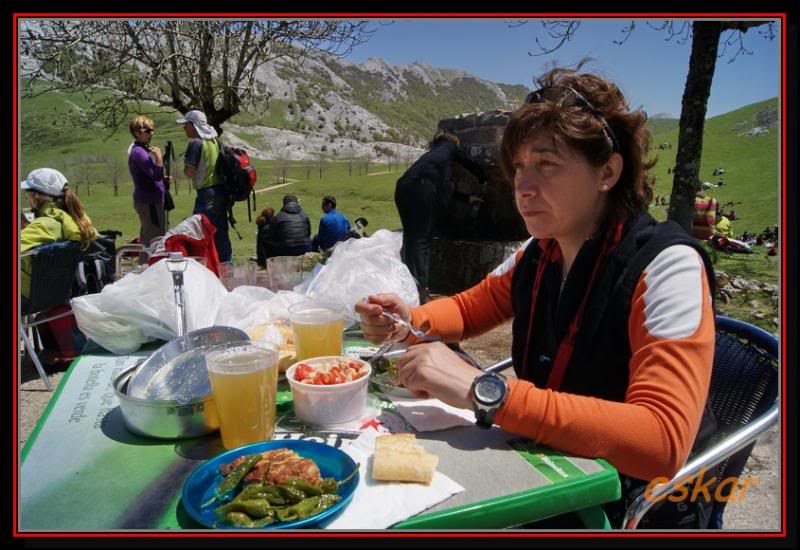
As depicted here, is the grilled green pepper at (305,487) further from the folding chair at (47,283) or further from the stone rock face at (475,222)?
the stone rock face at (475,222)

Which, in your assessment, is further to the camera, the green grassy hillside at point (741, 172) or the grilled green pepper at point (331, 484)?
the green grassy hillside at point (741, 172)

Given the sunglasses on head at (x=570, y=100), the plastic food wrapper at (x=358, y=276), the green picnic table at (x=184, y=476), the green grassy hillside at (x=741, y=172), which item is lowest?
the green picnic table at (x=184, y=476)

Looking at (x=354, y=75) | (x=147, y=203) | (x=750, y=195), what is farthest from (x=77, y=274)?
(x=354, y=75)

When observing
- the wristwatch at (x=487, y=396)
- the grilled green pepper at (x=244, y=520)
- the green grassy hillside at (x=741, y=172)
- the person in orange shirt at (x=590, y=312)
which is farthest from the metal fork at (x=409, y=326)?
the green grassy hillside at (x=741, y=172)

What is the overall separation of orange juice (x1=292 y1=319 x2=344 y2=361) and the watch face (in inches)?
24.6

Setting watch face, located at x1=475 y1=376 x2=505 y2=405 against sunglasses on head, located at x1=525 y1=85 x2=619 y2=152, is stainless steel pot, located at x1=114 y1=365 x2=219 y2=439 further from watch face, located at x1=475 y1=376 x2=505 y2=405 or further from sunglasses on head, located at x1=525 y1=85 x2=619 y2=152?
sunglasses on head, located at x1=525 y1=85 x2=619 y2=152

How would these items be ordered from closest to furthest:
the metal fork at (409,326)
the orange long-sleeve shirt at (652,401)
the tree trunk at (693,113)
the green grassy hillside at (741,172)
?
the orange long-sleeve shirt at (652,401) < the metal fork at (409,326) < the tree trunk at (693,113) < the green grassy hillside at (741,172)

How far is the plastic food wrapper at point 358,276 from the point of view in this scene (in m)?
2.45

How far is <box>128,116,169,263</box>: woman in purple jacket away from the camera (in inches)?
274

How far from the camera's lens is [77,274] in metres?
5.16

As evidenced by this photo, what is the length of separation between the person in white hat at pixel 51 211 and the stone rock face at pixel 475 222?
13.4 feet

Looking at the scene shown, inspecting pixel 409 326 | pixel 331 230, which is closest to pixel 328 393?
pixel 409 326

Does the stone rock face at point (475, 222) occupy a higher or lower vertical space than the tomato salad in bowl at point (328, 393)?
higher

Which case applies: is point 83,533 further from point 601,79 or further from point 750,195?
point 750,195
